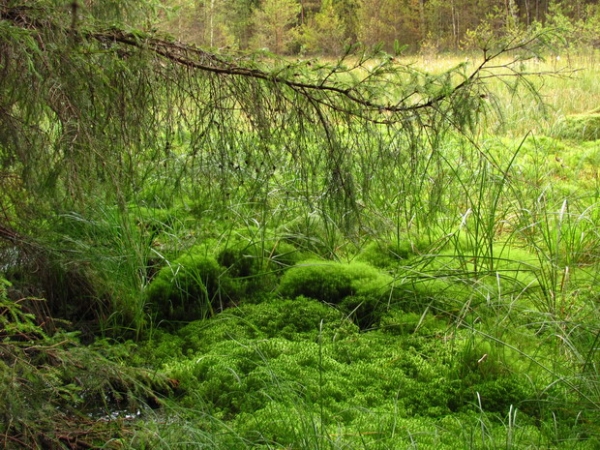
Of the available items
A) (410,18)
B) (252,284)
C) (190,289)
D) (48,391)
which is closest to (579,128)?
(252,284)

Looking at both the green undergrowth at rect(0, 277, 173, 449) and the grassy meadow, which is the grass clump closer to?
the grassy meadow

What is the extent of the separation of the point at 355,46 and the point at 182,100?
0.71 metres

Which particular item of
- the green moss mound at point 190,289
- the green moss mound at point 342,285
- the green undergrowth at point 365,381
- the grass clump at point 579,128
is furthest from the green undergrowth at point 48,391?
the grass clump at point 579,128

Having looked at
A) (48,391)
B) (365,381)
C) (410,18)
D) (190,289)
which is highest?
(410,18)

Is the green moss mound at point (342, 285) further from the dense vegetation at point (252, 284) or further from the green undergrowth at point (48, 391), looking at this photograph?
the green undergrowth at point (48, 391)

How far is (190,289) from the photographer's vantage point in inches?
125

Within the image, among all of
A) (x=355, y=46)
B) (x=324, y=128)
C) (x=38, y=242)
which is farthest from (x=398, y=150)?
(x=38, y=242)

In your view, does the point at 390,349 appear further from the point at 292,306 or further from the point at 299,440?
the point at 299,440

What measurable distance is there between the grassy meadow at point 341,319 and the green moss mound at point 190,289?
10 millimetres

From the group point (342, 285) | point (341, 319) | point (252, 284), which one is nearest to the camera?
point (341, 319)

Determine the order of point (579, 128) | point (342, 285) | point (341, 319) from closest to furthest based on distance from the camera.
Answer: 1. point (341, 319)
2. point (342, 285)
3. point (579, 128)

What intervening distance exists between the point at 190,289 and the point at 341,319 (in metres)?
0.83

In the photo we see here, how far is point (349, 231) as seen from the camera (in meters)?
2.73

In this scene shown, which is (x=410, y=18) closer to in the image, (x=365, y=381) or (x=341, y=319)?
(x=341, y=319)
